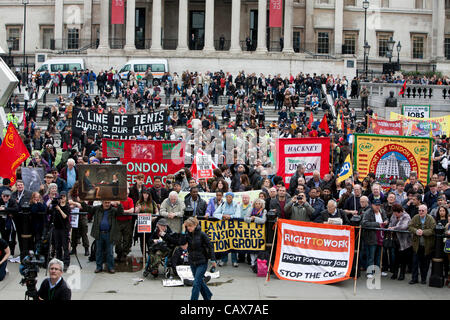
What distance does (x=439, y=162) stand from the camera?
26312 mm

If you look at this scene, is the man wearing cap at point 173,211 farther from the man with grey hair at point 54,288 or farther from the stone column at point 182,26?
the stone column at point 182,26

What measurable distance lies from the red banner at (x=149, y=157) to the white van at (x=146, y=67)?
29.3m

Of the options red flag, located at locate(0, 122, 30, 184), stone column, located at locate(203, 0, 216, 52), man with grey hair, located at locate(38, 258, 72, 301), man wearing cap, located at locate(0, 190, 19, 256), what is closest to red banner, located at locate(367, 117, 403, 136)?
red flag, located at locate(0, 122, 30, 184)

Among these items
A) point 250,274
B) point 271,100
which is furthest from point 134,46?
point 250,274

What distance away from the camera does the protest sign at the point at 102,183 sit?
52.6ft

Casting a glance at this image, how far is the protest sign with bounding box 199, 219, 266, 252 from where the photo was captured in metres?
16.1

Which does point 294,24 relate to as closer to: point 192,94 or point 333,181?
point 192,94

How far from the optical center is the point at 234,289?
14.8 metres

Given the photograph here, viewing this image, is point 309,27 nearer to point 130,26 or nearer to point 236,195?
point 130,26

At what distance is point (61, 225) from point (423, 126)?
17.8m

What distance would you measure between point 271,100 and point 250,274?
3062 cm

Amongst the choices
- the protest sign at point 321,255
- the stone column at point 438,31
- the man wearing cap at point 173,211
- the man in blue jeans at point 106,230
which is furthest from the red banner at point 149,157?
the stone column at point 438,31

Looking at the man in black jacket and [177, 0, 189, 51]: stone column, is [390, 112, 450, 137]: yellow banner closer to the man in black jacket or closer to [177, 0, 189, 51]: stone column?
the man in black jacket

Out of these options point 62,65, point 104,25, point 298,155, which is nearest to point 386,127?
point 298,155
